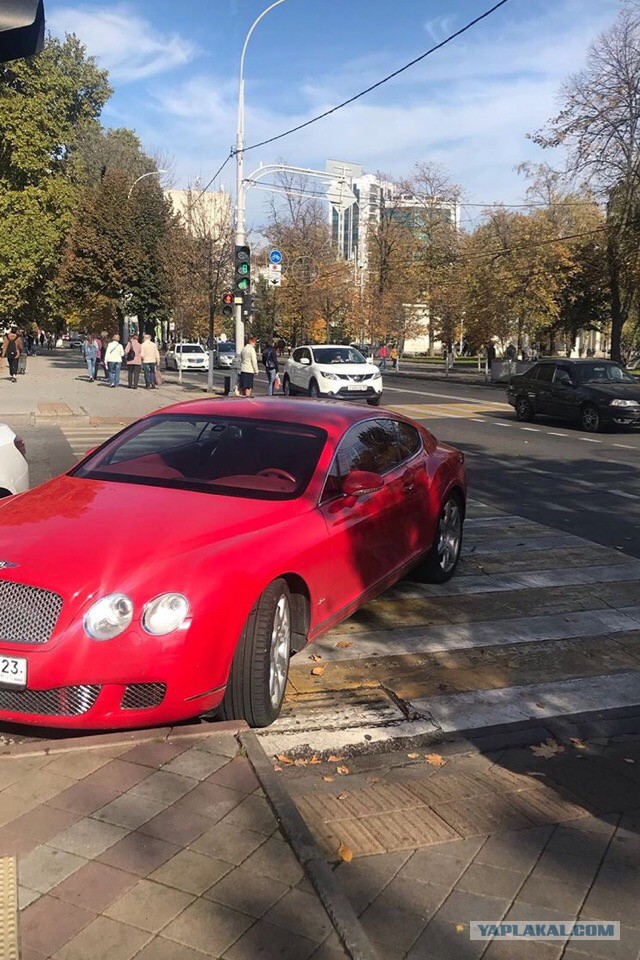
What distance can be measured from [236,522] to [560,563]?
407 centimetres

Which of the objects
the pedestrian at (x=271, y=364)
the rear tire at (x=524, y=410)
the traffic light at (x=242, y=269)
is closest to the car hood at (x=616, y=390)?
the rear tire at (x=524, y=410)

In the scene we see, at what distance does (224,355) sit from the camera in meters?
50.5

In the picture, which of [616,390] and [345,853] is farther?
[616,390]

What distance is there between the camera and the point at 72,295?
1666 inches

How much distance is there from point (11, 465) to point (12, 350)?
26.2 meters

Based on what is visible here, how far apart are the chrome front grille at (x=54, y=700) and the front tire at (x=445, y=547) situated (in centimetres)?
333

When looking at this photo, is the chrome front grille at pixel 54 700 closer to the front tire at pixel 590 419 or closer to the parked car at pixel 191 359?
the front tire at pixel 590 419

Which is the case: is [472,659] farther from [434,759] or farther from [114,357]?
[114,357]

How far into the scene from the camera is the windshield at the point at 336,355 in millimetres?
24828

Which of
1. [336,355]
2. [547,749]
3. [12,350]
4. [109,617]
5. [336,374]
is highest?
[12,350]

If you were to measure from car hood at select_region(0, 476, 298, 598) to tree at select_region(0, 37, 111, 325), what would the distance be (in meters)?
34.5

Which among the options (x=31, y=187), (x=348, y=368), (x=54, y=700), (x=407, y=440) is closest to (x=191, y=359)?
(x=31, y=187)

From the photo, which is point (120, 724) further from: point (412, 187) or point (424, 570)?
point (412, 187)

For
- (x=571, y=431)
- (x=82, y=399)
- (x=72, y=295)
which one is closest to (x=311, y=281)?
(x=72, y=295)
